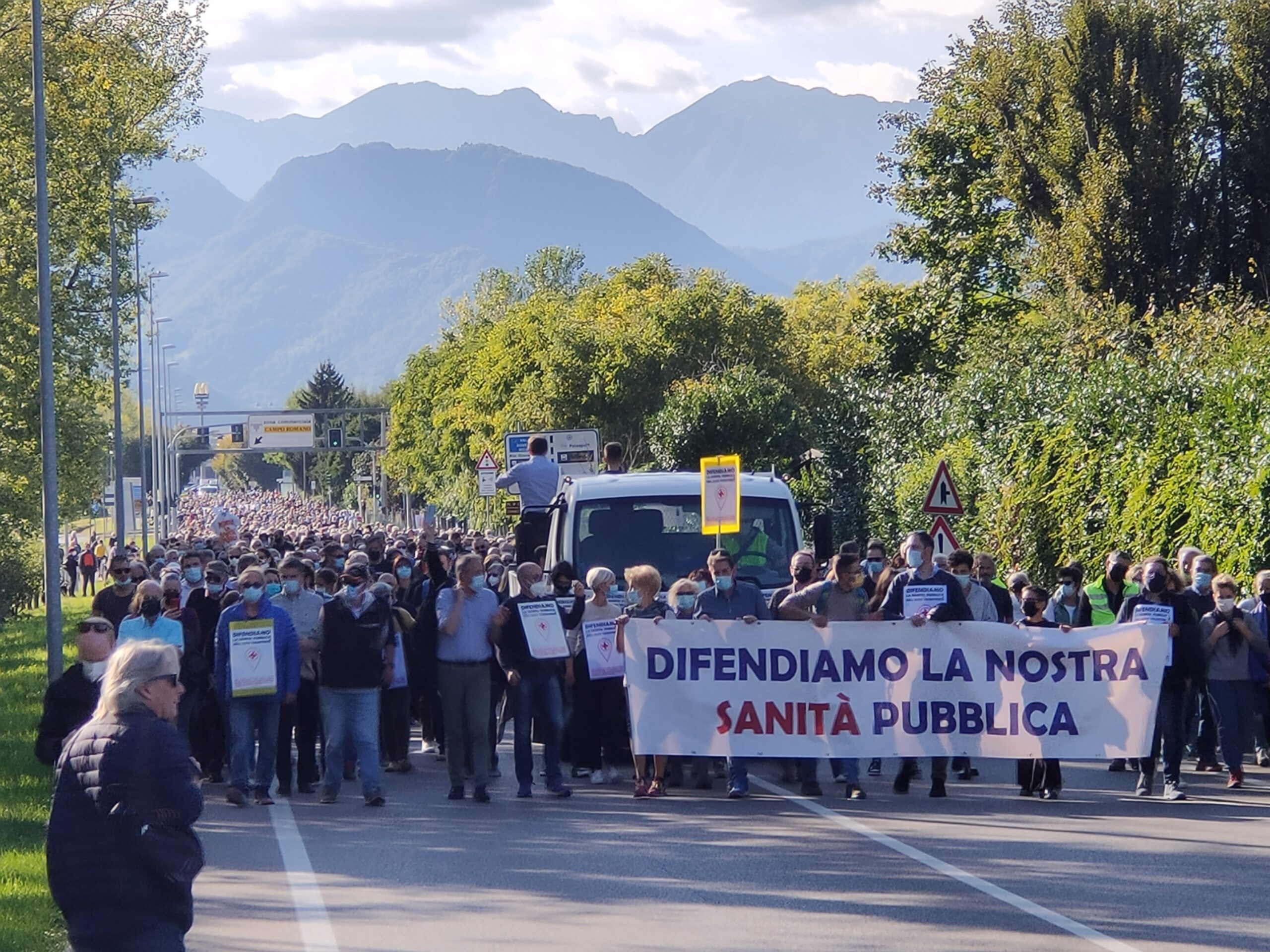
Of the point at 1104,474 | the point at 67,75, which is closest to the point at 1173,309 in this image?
the point at 1104,474

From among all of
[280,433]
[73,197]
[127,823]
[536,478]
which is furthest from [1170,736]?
[280,433]

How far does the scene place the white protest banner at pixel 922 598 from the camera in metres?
14.6

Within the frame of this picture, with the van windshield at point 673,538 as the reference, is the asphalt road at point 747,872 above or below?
below

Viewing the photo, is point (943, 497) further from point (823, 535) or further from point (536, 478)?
point (823, 535)

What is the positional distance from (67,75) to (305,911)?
26969 mm

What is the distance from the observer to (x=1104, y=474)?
22.8 m

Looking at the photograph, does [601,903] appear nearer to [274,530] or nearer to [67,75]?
[274,530]

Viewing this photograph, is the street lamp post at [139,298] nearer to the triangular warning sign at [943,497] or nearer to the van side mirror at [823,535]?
the triangular warning sign at [943,497]

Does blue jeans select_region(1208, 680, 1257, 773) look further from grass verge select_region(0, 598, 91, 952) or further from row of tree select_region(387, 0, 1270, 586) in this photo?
grass verge select_region(0, 598, 91, 952)

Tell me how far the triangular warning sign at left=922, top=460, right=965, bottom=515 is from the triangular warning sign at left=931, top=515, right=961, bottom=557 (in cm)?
13

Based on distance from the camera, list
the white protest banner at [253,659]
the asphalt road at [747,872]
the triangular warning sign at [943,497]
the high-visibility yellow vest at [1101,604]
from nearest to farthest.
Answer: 1. the asphalt road at [747,872]
2. the white protest banner at [253,659]
3. the high-visibility yellow vest at [1101,604]
4. the triangular warning sign at [943,497]

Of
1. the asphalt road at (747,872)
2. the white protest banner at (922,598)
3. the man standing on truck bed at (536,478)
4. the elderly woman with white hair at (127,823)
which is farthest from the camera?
the man standing on truck bed at (536,478)

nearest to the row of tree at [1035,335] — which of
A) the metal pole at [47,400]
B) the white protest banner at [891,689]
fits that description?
the white protest banner at [891,689]

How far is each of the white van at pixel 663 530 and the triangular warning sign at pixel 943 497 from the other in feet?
11.9
